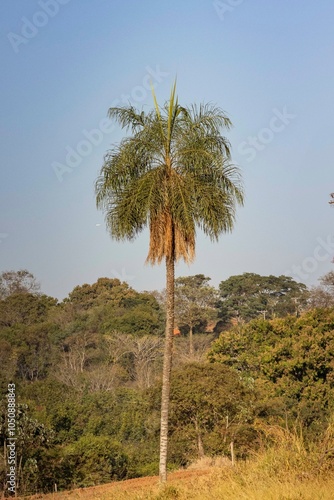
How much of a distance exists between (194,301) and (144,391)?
42.9m

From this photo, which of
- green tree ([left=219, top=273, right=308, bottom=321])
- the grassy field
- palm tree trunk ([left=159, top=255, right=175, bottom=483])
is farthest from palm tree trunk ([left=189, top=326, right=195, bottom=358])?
the grassy field

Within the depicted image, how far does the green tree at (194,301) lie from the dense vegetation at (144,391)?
16.0 ft

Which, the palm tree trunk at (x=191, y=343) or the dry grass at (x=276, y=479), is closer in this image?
the dry grass at (x=276, y=479)

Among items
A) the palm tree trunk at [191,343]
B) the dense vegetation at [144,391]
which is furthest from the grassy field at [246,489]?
the palm tree trunk at [191,343]

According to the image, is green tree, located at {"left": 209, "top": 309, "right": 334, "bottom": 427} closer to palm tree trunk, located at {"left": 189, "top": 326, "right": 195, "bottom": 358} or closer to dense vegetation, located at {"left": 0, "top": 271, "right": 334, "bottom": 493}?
dense vegetation, located at {"left": 0, "top": 271, "right": 334, "bottom": 493}

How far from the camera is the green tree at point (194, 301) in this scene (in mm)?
69750

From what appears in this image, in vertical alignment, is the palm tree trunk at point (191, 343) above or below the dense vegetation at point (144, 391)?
above

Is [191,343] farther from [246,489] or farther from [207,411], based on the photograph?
[246,489]

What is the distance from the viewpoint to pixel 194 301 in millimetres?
72812

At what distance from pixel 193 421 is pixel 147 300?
4442cm

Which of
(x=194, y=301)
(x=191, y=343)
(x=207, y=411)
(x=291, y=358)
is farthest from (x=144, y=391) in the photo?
(x=194, y=301)

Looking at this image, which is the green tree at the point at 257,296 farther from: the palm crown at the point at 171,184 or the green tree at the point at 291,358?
the palm crown at the point at 171,184

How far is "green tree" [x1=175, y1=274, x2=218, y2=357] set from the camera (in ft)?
229

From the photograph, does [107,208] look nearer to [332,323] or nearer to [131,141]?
[131,141]
